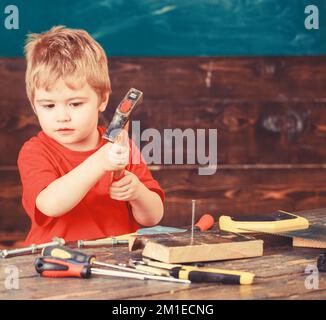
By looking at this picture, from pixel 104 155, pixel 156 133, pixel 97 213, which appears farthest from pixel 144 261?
pixel 156 133

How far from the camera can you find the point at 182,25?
10.1 feet

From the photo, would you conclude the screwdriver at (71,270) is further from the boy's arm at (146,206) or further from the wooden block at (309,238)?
the boy's arm at (146,206)

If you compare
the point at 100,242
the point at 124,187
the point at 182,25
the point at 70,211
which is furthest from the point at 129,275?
the point at 182,25

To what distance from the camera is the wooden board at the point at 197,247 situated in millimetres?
1399

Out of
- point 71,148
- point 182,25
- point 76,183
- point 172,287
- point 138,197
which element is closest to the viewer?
point 172,287

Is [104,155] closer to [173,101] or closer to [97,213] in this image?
[97,213]

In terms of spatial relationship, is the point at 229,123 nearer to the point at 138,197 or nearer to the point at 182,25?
the point at 182,25

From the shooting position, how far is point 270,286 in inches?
51.0

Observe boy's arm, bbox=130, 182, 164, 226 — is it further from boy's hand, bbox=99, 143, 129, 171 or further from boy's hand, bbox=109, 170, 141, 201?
boy's hand, bbox=99, 143, 129, 171

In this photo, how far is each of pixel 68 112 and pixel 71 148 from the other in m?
0.12

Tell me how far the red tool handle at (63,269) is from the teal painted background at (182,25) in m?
1.74

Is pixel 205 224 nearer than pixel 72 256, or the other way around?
pixel 72 256

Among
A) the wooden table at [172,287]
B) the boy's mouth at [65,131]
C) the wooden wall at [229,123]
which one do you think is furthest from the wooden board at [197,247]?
the wooden wall at [229,123]

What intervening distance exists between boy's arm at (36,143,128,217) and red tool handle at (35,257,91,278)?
40 cm
